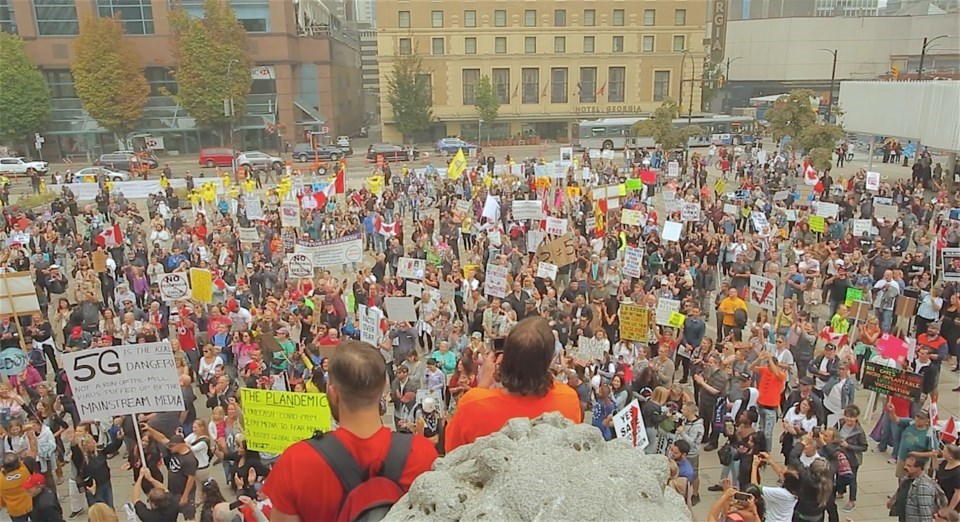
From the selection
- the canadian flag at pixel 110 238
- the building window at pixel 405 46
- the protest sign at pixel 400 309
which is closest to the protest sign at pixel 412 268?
the protest sign at pixel 400 309

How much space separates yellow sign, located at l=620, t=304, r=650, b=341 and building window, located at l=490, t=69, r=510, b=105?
A: 177 ft

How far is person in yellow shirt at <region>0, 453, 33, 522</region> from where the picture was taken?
7.39 m

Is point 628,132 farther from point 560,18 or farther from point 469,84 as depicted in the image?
point 469,84

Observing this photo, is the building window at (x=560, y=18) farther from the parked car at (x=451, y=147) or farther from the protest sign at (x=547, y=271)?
the protest sign at (x=547, y=271)

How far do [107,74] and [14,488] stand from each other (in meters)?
48.8

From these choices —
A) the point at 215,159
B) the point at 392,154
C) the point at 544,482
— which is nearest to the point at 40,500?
the point at 544,482

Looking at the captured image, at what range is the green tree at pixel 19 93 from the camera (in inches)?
1879

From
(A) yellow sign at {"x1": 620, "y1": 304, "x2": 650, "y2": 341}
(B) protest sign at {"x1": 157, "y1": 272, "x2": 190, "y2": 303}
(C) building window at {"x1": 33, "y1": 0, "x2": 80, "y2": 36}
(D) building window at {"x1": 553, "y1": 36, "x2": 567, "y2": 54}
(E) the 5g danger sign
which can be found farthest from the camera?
(D) building window at {"x1": 553, "y1": 36, "x2": 567, "y2": 54}

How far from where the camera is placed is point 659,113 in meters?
39.8

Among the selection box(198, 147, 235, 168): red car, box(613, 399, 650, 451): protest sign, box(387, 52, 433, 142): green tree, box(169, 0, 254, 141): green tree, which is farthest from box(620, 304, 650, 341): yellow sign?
box(387, 52, 433, 142): green tree

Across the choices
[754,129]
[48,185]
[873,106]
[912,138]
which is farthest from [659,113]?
[48,185]

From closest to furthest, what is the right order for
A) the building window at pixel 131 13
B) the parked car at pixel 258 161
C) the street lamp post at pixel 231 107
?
the parked car at pixel 258 161 → the street lamp post at pixel 231 107 → the building window at pixel 131 13

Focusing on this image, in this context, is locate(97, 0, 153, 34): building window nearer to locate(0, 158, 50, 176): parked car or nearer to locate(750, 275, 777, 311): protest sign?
locate(0, 158, 50, 176): parked car

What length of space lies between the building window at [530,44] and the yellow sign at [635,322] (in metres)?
55.0
